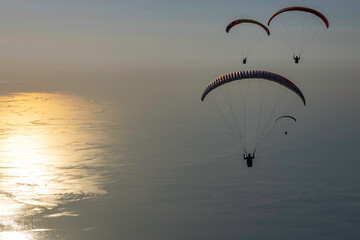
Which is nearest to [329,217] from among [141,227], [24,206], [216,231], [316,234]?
[316,234]

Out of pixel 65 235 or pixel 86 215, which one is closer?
pixel 65 235

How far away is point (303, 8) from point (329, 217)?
171401 mm

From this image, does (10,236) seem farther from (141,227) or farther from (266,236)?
(266,236)

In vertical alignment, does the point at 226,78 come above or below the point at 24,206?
above

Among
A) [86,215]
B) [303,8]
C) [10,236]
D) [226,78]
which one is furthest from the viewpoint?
[86,215]

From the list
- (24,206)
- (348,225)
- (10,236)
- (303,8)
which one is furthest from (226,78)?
(24,206)

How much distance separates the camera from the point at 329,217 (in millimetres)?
193875

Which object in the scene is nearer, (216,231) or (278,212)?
(216,231)

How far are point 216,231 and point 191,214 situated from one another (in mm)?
22464

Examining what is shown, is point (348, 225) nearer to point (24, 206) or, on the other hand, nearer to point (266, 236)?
point (266, 236)

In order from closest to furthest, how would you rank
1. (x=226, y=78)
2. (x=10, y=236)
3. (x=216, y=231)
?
1. (x=226, y=78)
2. (x=10, y=236)
3. (x=216, y=231)

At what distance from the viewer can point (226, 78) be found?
39.8m

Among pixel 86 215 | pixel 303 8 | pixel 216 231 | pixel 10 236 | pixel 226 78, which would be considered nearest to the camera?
pixel 226 78

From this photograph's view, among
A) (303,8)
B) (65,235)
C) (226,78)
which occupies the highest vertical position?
(303,8)
